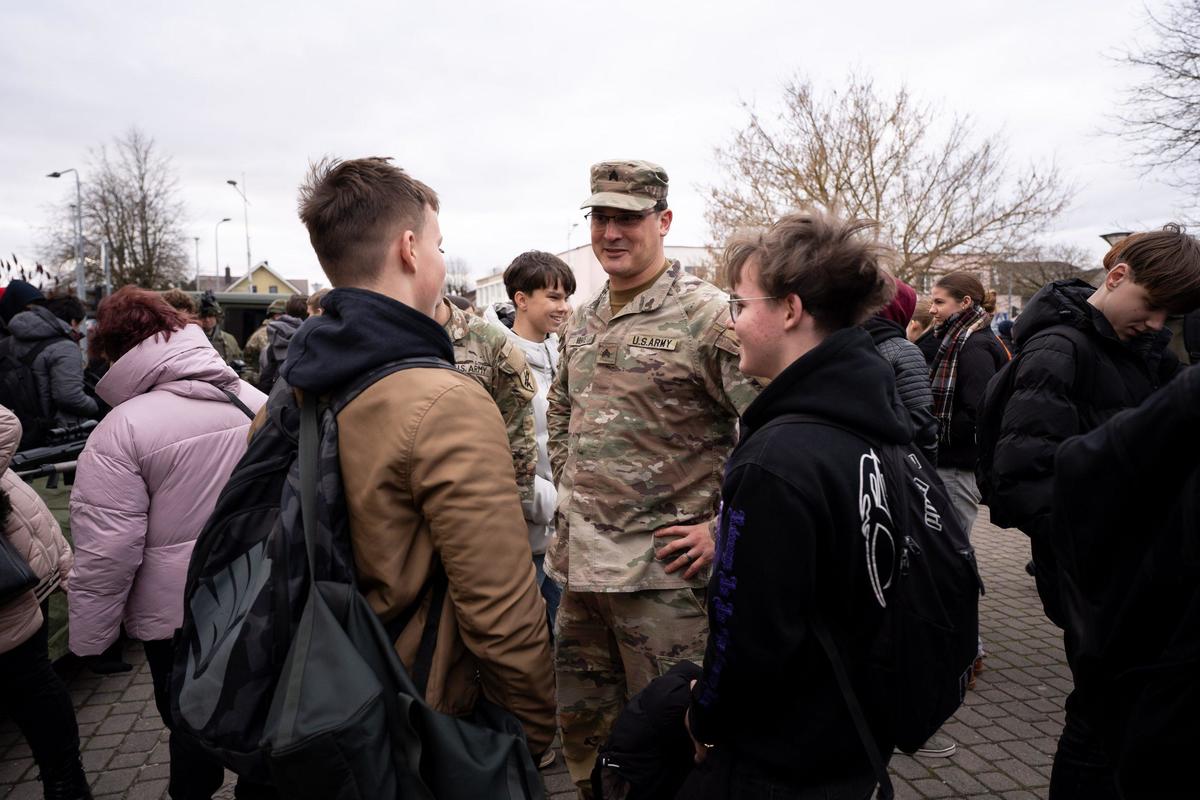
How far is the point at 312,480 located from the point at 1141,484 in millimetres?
1468

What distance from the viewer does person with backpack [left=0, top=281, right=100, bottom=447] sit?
6156 millimetres

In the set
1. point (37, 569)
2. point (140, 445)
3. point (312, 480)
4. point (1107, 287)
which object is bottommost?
point (37, 569)

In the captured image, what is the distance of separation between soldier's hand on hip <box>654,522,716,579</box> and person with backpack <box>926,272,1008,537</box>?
9.23 feet

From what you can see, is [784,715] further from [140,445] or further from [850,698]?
[140,445]

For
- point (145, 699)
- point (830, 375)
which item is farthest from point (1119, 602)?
point (145, 699)

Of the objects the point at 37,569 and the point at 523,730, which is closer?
the point at 523,730

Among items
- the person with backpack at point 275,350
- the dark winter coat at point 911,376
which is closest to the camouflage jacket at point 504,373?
the person with backpack at point 275,350

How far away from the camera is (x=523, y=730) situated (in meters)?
1.71

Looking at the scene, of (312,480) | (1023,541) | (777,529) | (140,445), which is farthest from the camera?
(1023,541)

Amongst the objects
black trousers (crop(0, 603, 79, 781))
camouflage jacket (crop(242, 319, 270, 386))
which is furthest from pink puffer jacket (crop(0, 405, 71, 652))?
camouflage jacket (crop(242, 319, 270, 386))

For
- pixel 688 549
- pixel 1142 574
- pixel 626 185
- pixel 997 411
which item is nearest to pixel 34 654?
pixel 688 549

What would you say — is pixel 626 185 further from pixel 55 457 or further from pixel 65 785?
pixel 55 457

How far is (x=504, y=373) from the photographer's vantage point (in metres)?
3.70

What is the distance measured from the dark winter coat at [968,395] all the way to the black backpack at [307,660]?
3.90m
